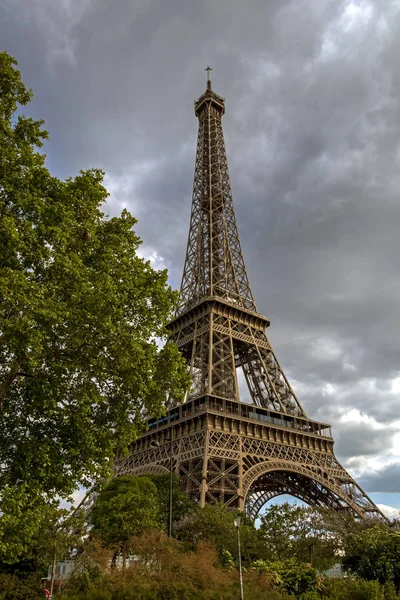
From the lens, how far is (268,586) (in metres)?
15.0

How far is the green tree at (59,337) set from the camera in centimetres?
1206

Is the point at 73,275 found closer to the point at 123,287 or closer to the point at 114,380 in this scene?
the point at 123,287

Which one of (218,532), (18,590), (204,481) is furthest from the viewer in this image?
(204,481)

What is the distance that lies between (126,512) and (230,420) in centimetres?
1209

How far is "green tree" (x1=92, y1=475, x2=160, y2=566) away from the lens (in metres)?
25.7

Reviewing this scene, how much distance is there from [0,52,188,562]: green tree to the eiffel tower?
14485mm

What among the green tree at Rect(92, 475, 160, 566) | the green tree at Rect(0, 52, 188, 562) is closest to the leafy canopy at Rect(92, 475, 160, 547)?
the green tree at Rect(92, 475, 160, 566)

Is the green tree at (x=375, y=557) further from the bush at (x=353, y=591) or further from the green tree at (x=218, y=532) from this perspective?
the green tree at (x=218, y=532)

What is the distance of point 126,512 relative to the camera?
26922mm

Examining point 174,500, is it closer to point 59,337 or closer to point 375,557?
point 375,557

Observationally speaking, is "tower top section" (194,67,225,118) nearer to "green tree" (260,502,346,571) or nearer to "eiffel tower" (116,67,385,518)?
"eiffel tower" (116,67,385,518)

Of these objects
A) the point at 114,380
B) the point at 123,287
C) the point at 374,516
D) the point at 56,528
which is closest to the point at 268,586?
the point at 114,380

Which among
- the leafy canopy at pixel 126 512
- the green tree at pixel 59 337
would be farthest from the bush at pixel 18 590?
the leafy canopy at pixel 126 512

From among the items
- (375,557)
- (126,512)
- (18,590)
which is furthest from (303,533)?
(18,590)
